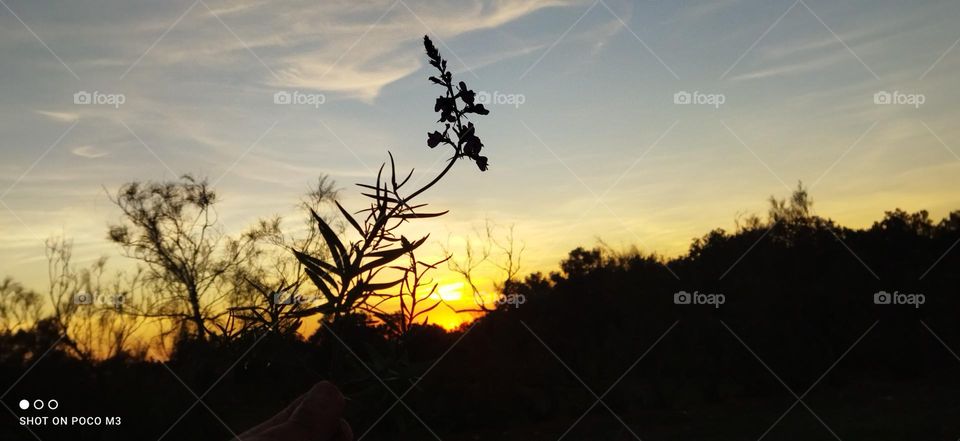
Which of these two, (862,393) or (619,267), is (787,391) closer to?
(862,393)

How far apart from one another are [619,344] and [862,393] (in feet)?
15.1

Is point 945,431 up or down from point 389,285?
down

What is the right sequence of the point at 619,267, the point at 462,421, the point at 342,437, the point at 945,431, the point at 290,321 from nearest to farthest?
1. the point at 342,437
2. the point at 290,321
3. the point at 945,431
4. the point at 462,421
5. the point at 619,267

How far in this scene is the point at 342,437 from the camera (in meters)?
0.53

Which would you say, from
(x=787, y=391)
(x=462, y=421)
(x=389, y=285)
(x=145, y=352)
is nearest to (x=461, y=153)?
(x=389, y=285)
